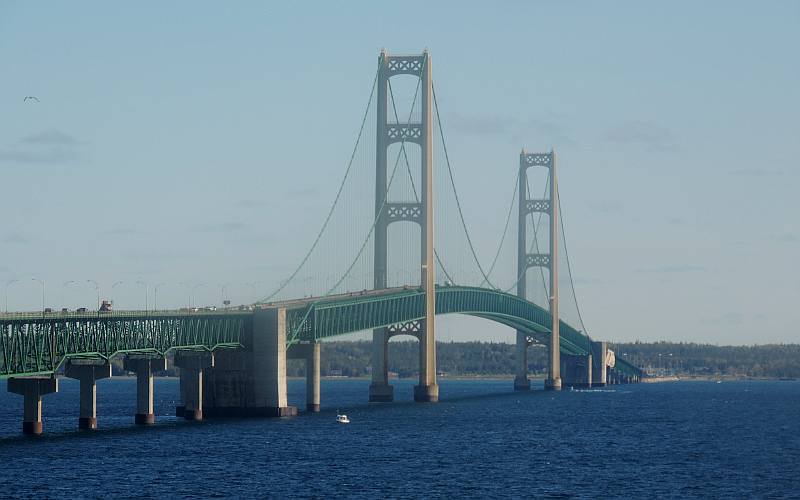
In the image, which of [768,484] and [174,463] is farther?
[174,463]

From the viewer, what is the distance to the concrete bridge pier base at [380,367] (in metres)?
162

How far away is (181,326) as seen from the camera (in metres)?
123

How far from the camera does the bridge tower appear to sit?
15850 cm

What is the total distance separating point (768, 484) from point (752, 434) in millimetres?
42129

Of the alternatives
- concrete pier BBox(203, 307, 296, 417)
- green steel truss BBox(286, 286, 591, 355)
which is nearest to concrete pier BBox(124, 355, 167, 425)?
concrete pier BBox(203, 307, 296, 417)

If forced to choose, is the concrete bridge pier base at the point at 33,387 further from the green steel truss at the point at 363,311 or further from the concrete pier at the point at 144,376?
the green steel truss at the point at 363,311

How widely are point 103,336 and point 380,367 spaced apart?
191 feet

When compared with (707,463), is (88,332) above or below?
above

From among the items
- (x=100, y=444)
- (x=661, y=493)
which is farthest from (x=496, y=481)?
(x=100, y=444)

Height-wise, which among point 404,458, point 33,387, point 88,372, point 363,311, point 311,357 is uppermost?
point 363,311

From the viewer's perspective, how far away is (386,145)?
162750 mm

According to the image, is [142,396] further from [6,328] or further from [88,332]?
[6,328]

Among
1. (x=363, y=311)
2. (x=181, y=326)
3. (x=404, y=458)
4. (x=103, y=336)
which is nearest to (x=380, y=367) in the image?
(x=363, y=311)

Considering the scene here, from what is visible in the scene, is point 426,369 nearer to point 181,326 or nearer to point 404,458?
point 181,326
